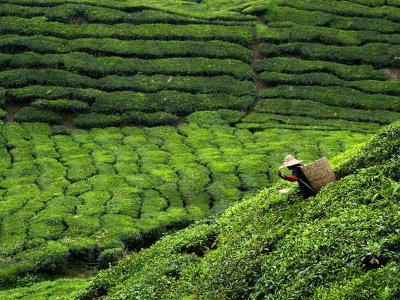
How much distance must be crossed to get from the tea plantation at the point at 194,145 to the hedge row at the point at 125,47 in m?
0.13

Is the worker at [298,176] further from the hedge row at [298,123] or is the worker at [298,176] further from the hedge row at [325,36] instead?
the hedge row at [325,36]

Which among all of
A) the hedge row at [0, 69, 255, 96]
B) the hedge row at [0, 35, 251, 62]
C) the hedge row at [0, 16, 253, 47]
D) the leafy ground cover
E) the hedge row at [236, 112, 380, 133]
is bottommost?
the leafy ground cover

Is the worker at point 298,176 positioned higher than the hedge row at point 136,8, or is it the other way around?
the worker at point 298,176

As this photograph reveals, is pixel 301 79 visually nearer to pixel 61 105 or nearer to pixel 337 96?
pixel 337 96

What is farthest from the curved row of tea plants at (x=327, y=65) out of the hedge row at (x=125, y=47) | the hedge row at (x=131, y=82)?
the hedge row at (x=125, y=47)

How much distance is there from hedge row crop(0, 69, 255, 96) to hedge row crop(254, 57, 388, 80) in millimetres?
2504

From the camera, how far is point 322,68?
43.2 meters

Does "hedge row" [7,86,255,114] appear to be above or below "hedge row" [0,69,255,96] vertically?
below

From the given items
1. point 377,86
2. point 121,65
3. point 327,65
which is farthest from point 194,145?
point 377,86

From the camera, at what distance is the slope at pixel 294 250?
1066 centimetres

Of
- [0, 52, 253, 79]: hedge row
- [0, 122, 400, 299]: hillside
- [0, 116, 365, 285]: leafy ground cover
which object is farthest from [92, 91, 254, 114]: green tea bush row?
[0, 122, 400, 299]: hillside

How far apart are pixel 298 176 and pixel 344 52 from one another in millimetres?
31584

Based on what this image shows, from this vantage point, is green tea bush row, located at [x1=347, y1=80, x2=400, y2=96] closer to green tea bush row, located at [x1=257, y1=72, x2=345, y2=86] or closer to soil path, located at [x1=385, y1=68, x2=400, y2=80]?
green tea bush row, located at [x1=257, y1=72, x2=345, y2=86]

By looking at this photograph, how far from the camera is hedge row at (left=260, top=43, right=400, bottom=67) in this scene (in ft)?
145
